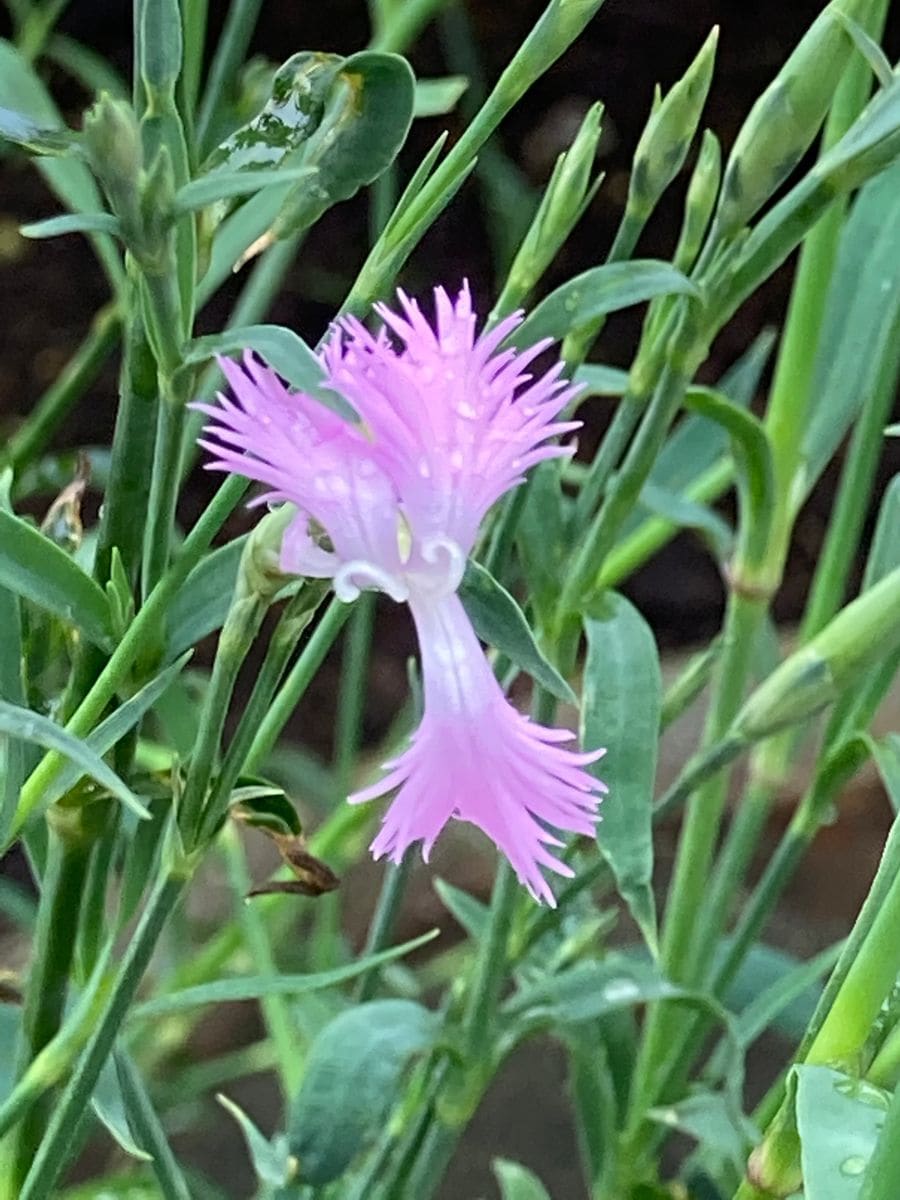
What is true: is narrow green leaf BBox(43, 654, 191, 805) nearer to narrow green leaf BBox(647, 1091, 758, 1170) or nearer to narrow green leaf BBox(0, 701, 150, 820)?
narrow green leaf BBox(0, 701, 150, 820)

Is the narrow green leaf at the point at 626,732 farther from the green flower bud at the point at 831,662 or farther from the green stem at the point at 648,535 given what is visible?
the green stem at the point at 648,535

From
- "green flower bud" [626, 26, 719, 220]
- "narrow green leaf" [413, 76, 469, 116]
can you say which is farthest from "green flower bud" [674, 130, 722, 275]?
"narrow green leaf" [413, 76, 469, 116]

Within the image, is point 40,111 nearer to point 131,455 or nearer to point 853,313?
point 131,455

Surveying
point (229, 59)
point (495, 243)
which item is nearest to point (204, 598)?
point (229, 59)

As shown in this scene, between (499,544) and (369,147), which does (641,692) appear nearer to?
(499,544)

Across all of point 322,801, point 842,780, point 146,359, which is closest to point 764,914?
point 842,780
